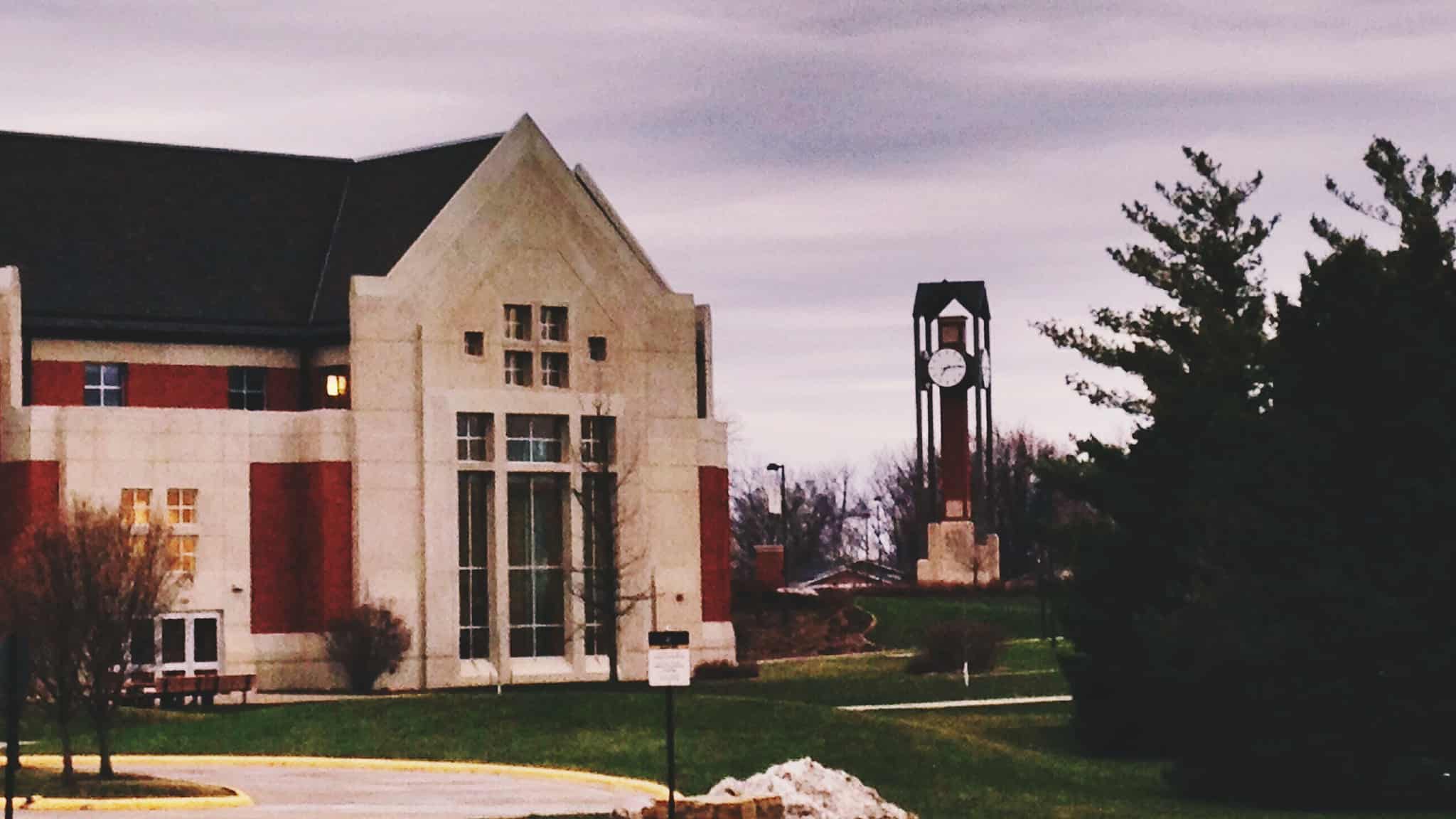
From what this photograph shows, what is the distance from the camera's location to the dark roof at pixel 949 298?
107m

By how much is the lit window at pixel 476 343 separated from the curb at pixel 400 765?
29.3 metres

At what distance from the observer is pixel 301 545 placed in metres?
70.2

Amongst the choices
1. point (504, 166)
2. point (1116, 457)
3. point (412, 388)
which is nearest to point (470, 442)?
point (412, 388)

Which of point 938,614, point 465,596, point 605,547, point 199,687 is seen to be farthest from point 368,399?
point 938,614

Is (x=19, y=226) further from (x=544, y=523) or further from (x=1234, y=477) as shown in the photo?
(x=1234, y=477)

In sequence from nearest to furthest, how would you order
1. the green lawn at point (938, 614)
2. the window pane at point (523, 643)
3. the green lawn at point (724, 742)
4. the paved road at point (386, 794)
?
the paved road at point (386, 794)
the green lawn at point (724, 742)
the window pane at point (523, 643)
the green lawn at point (938, 614)

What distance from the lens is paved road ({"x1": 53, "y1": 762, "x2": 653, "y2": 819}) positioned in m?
32.6

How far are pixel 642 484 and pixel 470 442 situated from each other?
5.31 meters

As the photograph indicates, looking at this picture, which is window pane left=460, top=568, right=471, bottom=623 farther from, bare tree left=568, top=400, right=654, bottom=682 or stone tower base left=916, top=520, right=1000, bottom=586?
stone tower base left=916, top=520, right=1000, bottom=586

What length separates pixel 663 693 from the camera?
5097 cm

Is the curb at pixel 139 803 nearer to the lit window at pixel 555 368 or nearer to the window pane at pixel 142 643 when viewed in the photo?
the window pane at pixel 142 643

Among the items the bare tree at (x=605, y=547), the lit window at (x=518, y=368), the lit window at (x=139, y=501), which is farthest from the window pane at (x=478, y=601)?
the lit window at (x=139, y=501)

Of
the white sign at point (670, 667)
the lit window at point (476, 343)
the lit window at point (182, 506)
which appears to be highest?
A: the lit window at point (476, 343)

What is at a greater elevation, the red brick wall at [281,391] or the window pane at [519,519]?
the red brick wall at [281,391]
